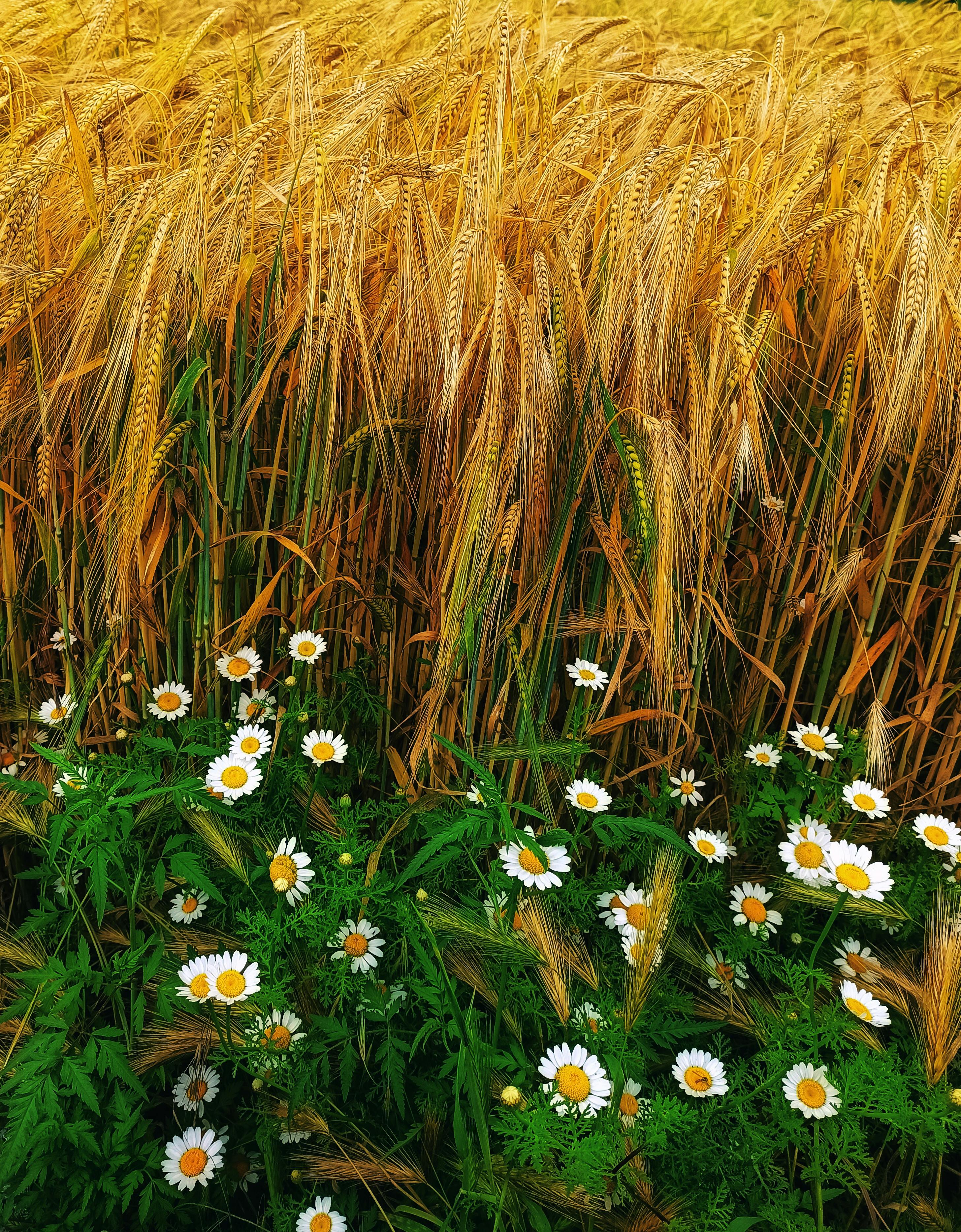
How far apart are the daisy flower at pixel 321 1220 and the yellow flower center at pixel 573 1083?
12.3 inches

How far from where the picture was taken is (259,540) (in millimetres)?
1459

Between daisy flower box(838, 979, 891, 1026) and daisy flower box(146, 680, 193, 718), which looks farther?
daisy flower box(146, 680, 193, 718)

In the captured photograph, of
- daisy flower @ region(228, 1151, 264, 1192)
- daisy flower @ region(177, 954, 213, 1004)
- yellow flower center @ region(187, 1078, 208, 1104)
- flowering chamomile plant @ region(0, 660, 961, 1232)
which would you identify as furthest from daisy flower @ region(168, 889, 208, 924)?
daisy flower @ region(228, 1151, 264, 1192)

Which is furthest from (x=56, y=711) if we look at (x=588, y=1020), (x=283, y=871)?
(x=588, y=1020)

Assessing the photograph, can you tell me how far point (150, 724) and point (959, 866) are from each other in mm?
1340

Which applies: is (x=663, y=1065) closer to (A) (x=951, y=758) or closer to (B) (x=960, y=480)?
(A) (x=951, y=758)

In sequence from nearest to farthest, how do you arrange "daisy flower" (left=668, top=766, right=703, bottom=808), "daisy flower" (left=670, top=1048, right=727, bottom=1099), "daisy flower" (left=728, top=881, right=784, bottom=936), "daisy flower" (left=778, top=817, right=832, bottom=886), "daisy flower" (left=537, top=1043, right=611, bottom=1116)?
"daisy flower" (left=537, top=1043, right=611, bottom=1116) < "daisy flower" (left=670, top=1048, right=727, bottom=1099) < "daisy flower" (left=778, top=817, right=832, bottom=886) < "daisy flower" (left=728, top=881, right=784, bottom=936) < "daisy flower" (left=668, top=766, right=703, bottom=808)

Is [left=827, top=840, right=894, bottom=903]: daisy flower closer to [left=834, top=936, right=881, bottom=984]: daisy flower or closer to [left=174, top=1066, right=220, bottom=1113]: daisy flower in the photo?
[left=834, top=936, right=881, bottom=984]: daisy flower

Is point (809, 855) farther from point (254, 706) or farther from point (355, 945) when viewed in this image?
point (254, 706)

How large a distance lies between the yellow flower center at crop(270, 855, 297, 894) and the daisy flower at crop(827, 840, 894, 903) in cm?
74

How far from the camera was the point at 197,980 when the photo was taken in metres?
1.05

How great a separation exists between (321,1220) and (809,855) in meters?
0.81

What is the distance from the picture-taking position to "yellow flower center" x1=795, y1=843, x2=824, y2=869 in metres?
1.24

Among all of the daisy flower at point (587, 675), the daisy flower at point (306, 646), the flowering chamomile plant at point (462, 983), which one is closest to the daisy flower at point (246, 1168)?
the flowering chamomile plant at point (462, 983)
